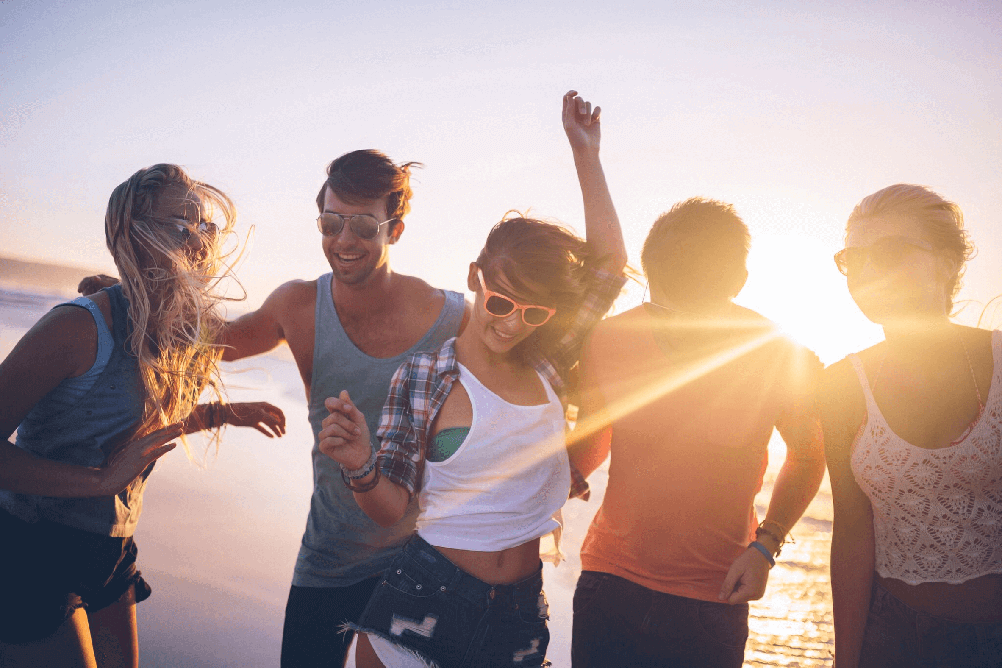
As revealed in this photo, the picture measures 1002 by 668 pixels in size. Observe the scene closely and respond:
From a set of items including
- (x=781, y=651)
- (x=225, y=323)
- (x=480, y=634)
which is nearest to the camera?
(x=480, y=634)

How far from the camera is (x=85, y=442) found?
8.10 ft

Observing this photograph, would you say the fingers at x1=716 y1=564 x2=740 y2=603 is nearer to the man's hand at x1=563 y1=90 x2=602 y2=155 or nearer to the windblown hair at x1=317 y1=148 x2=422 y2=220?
the man's hand at x1=563 y1=90 x2=602 y2=155

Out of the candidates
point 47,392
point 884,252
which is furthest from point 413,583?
point 884,252

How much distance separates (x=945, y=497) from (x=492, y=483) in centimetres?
159

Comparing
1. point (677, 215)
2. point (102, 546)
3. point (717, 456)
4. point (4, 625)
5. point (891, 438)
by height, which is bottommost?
point (4, 625)

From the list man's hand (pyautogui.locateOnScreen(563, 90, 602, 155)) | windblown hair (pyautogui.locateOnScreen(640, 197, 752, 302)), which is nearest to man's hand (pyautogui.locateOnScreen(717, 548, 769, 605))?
windblown hair (pyautogui.locateOnScreen(640, 197, 752, 302))

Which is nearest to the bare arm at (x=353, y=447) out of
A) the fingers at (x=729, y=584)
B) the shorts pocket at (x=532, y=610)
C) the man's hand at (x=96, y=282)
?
the shorts pocket at (x=532, y=610)

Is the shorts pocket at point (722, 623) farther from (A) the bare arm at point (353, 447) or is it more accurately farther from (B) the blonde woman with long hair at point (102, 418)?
(B) the blonde woman with long hair at point (102, 418)

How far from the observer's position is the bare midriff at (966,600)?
2.12 m

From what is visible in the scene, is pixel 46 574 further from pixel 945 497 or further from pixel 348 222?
pixel 945 497

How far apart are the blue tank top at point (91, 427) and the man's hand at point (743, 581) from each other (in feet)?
8.03

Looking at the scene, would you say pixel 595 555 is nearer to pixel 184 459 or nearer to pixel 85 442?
pixel 85 442

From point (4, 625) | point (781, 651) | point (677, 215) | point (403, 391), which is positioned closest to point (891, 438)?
point (677, 215)

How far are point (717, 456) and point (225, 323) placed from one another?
2.50m
